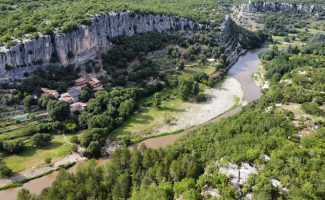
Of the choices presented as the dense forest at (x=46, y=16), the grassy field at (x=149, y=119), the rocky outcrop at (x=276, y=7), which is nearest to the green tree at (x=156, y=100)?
the grassy field at (x=149, y=119)

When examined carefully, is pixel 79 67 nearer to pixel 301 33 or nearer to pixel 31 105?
pixel 31 105

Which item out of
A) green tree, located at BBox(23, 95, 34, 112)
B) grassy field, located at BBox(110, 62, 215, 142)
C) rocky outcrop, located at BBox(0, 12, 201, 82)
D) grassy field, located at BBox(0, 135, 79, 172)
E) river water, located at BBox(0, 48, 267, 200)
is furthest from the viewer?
rocky outcrop, located at BBox(0, 12, 201, 82)

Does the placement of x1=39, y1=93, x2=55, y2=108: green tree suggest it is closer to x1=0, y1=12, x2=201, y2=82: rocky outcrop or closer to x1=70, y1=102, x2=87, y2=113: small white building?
x1=70, y1=102, x2=87, y2=113: small white building

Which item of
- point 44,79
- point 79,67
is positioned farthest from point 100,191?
point 79,67

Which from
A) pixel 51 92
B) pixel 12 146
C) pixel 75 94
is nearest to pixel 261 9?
pixel 75 94

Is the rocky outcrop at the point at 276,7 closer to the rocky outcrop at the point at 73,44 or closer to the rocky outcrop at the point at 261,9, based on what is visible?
the rocky outcrop at the point at 261,9

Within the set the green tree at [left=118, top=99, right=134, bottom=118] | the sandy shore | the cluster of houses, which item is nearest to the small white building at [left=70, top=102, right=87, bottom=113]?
the cluster of houses
